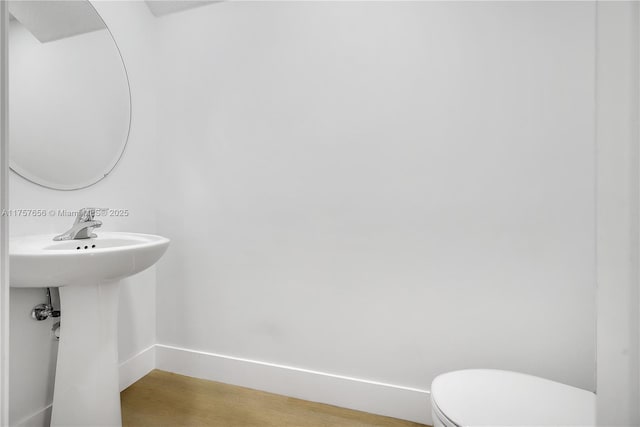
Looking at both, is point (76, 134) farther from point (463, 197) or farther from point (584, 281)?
point (584, 281)

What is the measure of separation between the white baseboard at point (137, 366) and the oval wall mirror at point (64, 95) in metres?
0.92

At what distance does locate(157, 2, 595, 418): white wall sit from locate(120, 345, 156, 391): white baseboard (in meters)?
0.09

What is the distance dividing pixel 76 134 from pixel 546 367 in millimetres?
2167

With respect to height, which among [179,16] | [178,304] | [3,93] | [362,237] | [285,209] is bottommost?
[178,304]

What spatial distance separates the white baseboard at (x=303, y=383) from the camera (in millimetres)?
1440

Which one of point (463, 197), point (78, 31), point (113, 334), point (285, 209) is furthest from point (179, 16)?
point (463, 197)

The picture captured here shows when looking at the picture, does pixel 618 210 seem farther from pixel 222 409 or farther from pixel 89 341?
pixel 222 409

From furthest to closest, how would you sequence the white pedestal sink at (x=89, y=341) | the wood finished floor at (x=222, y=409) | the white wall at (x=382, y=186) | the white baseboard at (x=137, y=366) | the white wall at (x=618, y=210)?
the white baseboard at (x=137, y=366), the wood finished floor at (x=222, y=409), the white wall at (x=382, y=186), the white pedestal sink at (x=89, y=341), the white wall at (x=618, y=210)

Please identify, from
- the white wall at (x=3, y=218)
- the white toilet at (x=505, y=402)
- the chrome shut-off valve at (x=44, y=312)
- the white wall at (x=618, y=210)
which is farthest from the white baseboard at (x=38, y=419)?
the white wall at (x=618, y=210)

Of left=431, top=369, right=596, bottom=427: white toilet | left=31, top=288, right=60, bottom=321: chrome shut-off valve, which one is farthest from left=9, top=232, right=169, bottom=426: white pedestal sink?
left=431, top=369, right=596, bottom=427: white toilet

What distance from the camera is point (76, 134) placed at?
1.44 m

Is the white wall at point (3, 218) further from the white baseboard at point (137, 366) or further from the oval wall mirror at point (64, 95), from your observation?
the white baseboard at point (137, 366)

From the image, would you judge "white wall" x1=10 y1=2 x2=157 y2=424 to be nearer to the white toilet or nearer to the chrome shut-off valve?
the chrome shut-off valve

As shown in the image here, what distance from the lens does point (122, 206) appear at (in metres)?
1.64
